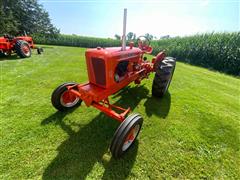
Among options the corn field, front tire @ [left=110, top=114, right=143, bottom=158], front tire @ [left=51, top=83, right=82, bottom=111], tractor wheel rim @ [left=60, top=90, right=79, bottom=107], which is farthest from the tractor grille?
the corn field

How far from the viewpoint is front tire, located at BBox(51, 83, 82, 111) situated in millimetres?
2898

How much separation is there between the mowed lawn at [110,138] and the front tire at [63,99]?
5.6 inches

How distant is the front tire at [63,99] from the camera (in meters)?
2.90

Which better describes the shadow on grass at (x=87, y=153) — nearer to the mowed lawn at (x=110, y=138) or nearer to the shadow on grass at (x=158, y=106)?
the mowed lawn at (x=110, y=138)

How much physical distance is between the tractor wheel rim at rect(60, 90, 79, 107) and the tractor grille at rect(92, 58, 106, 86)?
78cm

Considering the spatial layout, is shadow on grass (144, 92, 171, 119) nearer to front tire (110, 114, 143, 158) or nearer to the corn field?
front tire (110, 114, 143, 158)

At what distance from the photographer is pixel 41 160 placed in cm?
209

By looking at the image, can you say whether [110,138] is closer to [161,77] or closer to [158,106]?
[158,106]

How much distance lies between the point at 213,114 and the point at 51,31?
21.7 m

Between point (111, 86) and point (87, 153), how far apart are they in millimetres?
1158

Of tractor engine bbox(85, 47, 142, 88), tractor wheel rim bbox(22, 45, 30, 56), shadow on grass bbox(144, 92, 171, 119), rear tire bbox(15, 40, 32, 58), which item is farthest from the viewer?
tractor wheel rim bbox(22, 45, 30, 56)

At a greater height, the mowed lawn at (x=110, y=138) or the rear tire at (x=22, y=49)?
the rear tire at (x=22, y=49)

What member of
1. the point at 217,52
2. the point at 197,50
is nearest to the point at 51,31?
the point at 197,50

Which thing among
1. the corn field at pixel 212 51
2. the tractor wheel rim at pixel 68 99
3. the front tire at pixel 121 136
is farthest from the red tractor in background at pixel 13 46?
the corn field at pixel 212 51
